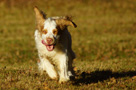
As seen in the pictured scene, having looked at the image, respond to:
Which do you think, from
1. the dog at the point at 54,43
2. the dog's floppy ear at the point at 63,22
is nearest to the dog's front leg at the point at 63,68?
the dog at the point at 54,43

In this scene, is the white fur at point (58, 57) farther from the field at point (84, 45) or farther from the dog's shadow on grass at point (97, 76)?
the dog's shadow on grass at point (97, 76)

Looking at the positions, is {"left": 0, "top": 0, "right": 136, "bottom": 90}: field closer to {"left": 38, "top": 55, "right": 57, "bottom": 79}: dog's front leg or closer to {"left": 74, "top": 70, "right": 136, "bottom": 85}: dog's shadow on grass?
{"left": 74, "top": 70, "right": 136, "bottom": 85}: dog's shadow on grass

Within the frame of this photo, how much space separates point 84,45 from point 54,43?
9181 mm

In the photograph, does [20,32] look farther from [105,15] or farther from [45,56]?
[45,56]

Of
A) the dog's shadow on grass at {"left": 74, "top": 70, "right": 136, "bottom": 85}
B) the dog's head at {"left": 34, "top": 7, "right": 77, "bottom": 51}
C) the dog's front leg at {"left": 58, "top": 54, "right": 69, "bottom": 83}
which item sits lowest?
the dog's shadow on grass at {"left": 74, "top": 70, "right": 136, "bottom": 85}

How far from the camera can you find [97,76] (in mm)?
7582

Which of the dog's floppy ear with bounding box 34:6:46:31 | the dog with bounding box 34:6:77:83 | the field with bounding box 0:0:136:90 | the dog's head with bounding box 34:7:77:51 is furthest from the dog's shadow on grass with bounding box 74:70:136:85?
the dog's floppy ear with bounding box 34:6:46:31

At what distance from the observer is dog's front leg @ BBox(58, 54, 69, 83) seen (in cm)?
625

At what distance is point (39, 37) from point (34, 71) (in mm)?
1452

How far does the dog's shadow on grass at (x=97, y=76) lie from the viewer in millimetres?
7029

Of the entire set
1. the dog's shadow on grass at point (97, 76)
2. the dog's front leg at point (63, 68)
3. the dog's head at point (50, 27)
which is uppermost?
the dog's head at point (50, 27)

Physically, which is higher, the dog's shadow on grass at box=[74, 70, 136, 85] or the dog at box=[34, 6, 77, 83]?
the dog at box=[34, 6, 77, 83]

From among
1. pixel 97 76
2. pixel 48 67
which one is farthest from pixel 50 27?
pixel 97 76

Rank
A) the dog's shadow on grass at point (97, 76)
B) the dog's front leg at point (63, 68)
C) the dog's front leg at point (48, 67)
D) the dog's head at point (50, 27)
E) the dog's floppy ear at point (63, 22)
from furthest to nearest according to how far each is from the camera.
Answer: the dog's shadow on grass at point (97, 76), the dog's front leg at point (48, 67), the dog's front leg at point (63, 68), the dog's floppy ear at point (63, 22), the dog's head at point (50, 27)
